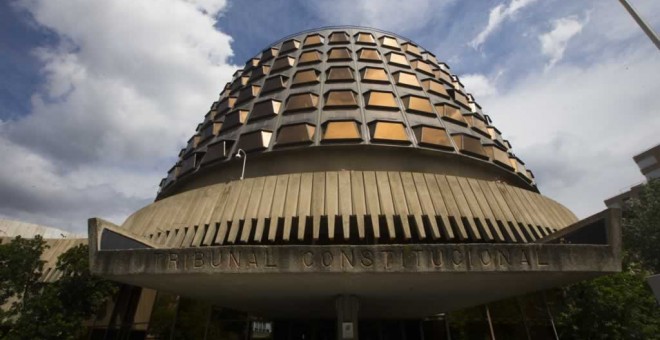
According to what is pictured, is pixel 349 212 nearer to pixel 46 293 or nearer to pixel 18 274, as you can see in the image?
pixel 46 293

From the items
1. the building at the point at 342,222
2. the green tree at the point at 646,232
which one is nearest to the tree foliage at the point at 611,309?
the building at the point at 342,222

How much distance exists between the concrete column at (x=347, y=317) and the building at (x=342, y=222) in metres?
0.04

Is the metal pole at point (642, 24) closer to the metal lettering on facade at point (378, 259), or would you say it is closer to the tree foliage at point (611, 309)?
the metal lettering on facade at point (378, 259)

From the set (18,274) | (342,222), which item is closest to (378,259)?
(342,222)

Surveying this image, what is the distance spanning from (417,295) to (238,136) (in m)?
12.9

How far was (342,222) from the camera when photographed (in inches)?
555

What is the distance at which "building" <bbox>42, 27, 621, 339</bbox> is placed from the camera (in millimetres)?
10578

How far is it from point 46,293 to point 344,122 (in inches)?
630

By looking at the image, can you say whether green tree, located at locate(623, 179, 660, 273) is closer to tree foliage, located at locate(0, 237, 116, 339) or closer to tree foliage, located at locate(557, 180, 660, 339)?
tree foliage, located at locate(557, 180, 660, 339)

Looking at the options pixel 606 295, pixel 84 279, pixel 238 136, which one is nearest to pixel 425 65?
pixel 238 136

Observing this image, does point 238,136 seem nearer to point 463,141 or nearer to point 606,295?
point 463,141

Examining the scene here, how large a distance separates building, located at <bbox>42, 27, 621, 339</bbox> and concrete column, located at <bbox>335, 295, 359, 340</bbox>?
0.04 m

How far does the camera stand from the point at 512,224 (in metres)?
15.2

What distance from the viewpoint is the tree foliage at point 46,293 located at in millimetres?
18188
